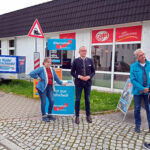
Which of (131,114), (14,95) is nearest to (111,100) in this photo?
(131,114)

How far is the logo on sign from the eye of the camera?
8516 mm

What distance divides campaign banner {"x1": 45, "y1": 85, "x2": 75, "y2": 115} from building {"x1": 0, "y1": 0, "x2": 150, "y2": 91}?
3934 millimetres

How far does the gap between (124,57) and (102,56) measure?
1154 millimetres

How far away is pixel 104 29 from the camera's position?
858cm

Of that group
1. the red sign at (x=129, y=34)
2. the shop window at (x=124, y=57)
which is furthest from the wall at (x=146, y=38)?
the shop window at (x=124, y=57)

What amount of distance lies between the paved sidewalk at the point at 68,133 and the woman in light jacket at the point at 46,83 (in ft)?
1.17

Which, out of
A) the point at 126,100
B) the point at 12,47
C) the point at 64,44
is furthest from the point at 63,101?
the point at 12,47

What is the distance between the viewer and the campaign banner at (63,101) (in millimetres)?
4797

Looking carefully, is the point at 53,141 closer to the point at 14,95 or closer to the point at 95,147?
the point at 95,147

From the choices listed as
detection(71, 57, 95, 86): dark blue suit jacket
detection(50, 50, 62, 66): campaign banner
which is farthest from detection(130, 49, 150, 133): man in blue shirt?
detection(50, 50, 62, 66): campaign banner

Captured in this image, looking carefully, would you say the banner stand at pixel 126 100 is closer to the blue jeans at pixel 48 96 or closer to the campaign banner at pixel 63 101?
the campaign banner at pixel 63 101

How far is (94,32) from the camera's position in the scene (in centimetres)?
896

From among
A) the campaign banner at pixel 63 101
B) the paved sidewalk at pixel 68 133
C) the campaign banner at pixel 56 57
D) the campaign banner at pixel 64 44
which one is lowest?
the paved sidewalk at pixel 68 133

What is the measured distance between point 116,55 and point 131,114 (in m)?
3.59
